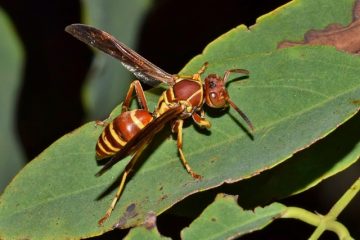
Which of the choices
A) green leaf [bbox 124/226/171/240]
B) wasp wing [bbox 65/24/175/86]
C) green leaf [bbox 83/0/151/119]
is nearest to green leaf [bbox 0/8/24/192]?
green leaf [bbox 83/0/151/119]

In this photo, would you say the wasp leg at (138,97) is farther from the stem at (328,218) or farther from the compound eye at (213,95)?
the stem at (328,218)

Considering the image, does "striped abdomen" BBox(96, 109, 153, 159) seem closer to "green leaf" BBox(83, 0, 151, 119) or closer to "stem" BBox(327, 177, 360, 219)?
"green leaf" BBox(83, 0, 151, 119)

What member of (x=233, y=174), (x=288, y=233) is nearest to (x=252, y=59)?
(x=233, y=174)

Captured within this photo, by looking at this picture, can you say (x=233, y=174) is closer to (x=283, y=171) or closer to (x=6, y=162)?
(x=283, y=171)

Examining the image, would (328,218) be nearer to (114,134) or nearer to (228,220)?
(228,220)

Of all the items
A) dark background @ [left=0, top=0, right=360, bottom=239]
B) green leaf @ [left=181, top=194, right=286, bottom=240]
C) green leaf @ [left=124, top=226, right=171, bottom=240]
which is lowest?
dark background @ [left=0, top=0, right=360, bottom=239]

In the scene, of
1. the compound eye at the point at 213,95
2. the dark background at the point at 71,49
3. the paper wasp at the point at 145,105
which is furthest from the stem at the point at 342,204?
the dark background at the point at 71,49
